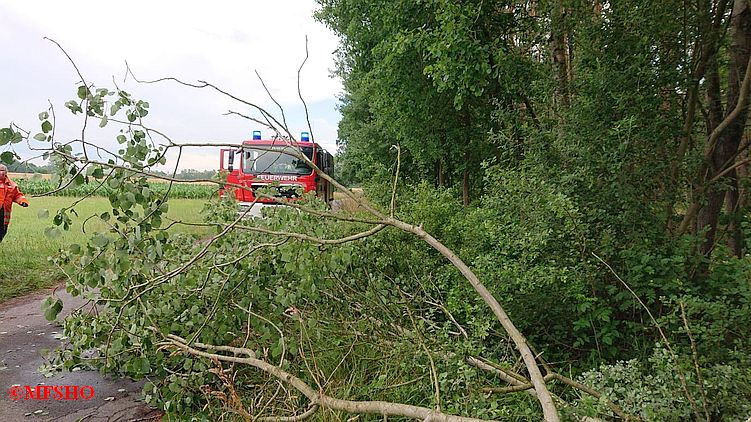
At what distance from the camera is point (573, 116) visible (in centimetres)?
397

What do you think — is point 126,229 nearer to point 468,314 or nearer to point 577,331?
point 468,314

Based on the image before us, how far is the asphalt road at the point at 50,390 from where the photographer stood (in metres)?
3.27

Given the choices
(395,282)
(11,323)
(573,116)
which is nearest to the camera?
(573,116)

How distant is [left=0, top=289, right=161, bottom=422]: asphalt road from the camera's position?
327 cm

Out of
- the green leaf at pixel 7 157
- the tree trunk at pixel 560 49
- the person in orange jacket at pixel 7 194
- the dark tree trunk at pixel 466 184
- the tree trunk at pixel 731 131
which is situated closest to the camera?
the green leaf at pixel 7 157

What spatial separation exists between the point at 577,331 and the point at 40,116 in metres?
3.81

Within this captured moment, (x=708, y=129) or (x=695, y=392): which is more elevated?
(x=708, y=129)

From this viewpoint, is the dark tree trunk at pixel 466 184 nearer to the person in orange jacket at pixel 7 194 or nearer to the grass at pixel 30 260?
the grass at pixel 30 260

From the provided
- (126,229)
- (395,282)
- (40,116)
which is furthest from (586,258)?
(40,116)

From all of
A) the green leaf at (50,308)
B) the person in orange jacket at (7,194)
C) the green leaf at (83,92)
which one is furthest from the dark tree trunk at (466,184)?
the person in orange jacket at (7,194)

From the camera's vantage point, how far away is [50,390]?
11.8ft

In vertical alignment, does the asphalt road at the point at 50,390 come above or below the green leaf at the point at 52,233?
below

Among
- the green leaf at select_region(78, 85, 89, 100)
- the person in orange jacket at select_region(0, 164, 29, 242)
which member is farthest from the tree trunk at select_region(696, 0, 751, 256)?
the person in orange jacket at select_region(0, 164, 29, 242)

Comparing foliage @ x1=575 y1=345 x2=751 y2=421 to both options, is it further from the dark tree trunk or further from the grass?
the dark tree trunk
